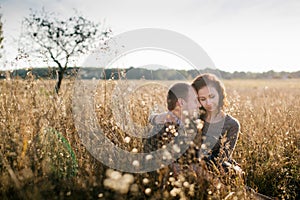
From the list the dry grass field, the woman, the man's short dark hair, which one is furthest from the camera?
the woman

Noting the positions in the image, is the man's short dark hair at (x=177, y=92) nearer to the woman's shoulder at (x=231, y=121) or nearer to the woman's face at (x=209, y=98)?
the woman's face at (x=209, y=98)

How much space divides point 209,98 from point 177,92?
42cm

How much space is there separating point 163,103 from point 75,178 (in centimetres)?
210

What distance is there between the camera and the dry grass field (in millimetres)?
2352

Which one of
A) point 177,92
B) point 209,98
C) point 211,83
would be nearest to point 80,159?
point 177,92

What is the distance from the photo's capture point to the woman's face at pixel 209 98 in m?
3.85

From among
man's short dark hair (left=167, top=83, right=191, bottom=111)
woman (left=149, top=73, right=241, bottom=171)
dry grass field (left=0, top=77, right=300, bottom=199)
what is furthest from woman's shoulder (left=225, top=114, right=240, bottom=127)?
man's short dark hair (left=167, top=83, right=191, bottom=111)

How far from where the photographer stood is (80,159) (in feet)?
9.26

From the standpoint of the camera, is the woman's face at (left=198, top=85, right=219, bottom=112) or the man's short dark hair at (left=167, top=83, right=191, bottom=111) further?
the woman's face at (left=198, top=85, right=219, bottom=112)

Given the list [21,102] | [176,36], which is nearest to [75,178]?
[21,102]

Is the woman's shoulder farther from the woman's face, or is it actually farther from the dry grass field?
the dry grass field

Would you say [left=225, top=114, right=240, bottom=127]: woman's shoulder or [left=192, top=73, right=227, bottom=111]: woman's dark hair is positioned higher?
[left=192, top=73, right=227, bottom=111]: woman's dark hair

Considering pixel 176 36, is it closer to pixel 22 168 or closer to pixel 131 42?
pixel 131 42

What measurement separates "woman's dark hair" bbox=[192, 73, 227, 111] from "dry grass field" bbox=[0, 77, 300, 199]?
60cm
